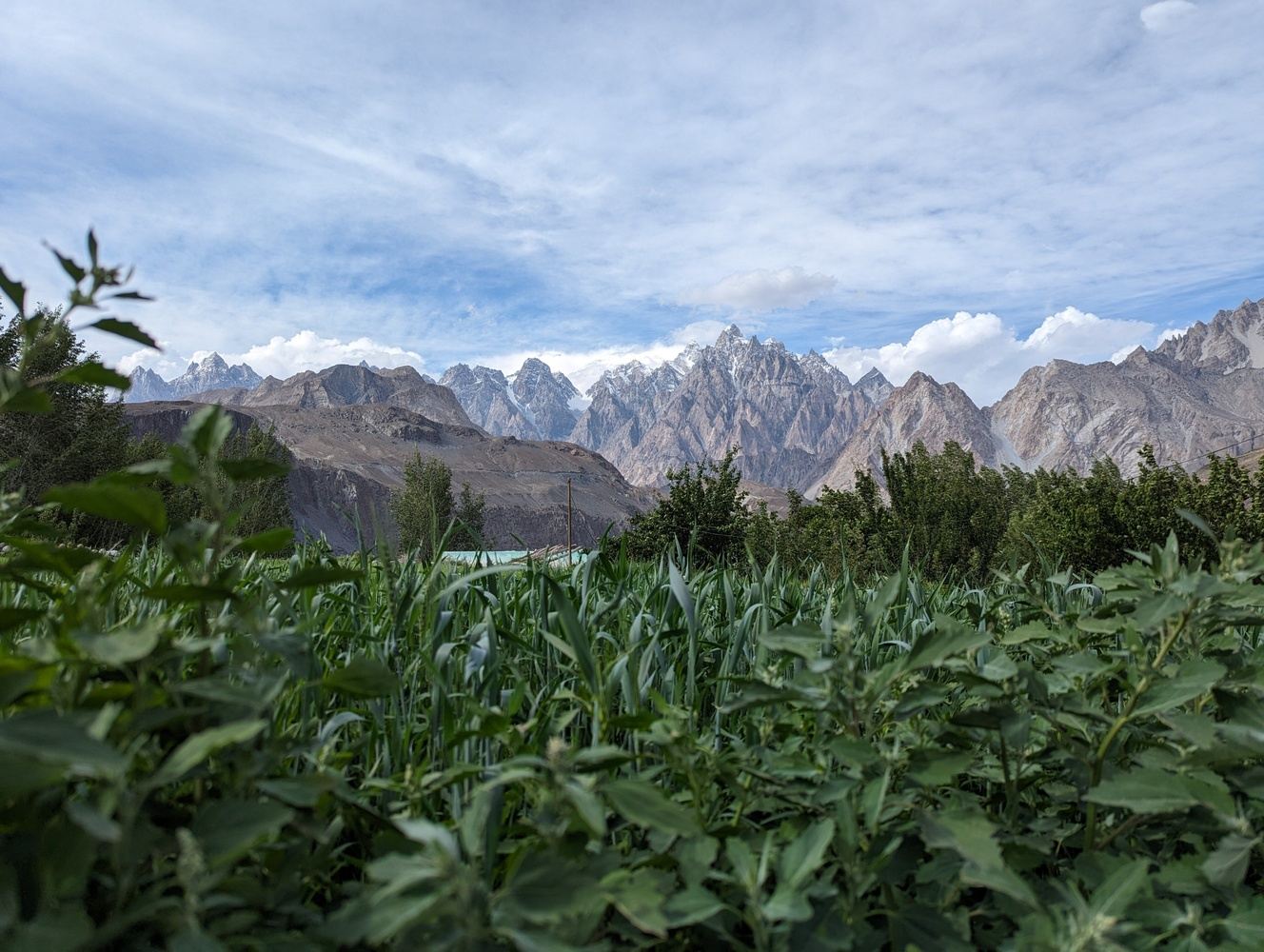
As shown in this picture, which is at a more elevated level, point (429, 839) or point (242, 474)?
point (242, 474)

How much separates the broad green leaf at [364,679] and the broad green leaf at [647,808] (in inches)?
14.6

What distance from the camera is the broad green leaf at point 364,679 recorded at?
1.07 metres

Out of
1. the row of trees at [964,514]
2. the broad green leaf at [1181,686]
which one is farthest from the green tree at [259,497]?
the row of trees at [964,514]

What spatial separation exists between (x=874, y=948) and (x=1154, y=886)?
0.62 metres

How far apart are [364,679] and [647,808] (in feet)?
1.52

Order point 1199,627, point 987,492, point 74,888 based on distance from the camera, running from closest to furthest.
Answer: point 74,888 < point 1199,627 < point 987,492

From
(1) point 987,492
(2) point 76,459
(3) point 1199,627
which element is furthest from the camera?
(1) point 987,492

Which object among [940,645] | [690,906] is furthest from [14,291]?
[940,645]

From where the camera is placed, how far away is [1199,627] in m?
1.44

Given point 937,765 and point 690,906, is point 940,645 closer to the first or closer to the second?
point 937,765

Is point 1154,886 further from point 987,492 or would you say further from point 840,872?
point 987,492

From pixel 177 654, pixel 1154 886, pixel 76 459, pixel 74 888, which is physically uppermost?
pixel 76 459

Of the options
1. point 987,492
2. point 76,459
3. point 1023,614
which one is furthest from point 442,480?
point 1023,614

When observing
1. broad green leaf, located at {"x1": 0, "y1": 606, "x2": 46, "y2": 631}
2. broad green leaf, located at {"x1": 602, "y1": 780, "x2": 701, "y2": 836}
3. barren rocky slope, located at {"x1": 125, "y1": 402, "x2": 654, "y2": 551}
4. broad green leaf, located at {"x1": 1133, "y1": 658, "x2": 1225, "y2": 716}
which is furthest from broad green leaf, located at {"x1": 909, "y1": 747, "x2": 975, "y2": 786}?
barren rocky slope, located at {"x1": 125, "y1": 402, "x2": 654, "y2": 551}
